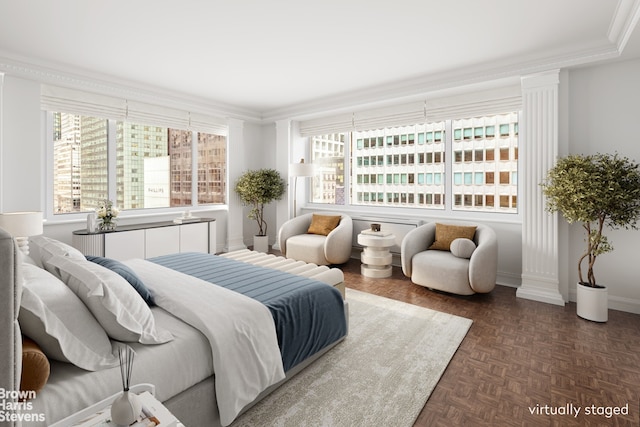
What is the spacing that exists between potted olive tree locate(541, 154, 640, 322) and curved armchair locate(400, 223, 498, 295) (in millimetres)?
780

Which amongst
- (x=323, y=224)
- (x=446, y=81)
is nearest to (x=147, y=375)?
(x=323, y=224)

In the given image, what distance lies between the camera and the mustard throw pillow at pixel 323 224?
5.52 metres

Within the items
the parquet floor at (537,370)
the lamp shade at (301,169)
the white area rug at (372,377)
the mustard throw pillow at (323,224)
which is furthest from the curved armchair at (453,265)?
the lamp shade at (301,169)

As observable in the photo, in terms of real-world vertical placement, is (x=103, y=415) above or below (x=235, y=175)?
below

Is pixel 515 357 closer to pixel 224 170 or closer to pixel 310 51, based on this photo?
pixel 310 51

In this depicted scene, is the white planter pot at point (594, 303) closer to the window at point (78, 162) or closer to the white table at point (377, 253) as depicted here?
the white table at point (377, 253)

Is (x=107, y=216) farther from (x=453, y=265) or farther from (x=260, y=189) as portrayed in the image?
(x=453, y=265)

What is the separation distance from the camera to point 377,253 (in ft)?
15.5

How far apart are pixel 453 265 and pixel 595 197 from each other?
143cm

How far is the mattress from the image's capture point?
4.10 feet

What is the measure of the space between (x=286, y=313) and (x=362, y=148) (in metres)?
4.29

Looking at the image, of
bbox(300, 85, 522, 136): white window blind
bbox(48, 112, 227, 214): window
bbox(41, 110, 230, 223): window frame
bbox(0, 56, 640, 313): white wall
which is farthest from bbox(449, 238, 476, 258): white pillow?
bbox(48, 112, 227, 214): window

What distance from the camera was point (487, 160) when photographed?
4.68m

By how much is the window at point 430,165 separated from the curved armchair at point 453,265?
78 cm
